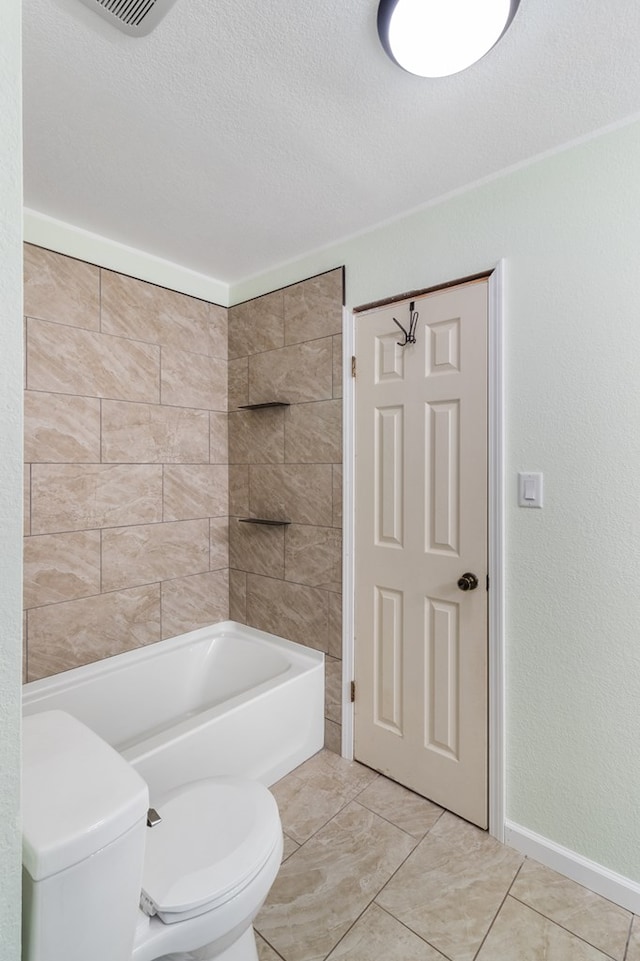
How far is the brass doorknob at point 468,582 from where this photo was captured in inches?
68.2

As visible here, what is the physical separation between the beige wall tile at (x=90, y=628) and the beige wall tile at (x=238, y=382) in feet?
3.62

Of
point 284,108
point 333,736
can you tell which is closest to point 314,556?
point 333,736

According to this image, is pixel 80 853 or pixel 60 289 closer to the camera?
pixel 80 853

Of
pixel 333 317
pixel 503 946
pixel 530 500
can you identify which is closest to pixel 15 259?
pixel 530 500

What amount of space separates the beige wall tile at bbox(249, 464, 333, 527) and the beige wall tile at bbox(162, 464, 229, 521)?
218 mm

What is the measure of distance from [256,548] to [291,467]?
1.71 ft

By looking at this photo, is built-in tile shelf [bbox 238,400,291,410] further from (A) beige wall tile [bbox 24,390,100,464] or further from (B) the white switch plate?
(B) the white switch plate

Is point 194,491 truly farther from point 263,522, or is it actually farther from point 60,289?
point 60,289

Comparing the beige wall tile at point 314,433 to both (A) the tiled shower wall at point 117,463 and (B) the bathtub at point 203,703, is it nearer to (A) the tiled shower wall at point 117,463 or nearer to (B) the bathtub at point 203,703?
(A) the tiled shower wall at point 117,463

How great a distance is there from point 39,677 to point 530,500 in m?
2.12

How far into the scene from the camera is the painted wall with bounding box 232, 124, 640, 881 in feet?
4.69

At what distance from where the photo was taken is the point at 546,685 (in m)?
1.58

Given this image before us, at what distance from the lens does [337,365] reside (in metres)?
2.16

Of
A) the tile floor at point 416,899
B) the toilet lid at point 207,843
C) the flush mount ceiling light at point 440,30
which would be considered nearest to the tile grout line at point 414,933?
the tile floor at point 416,899
